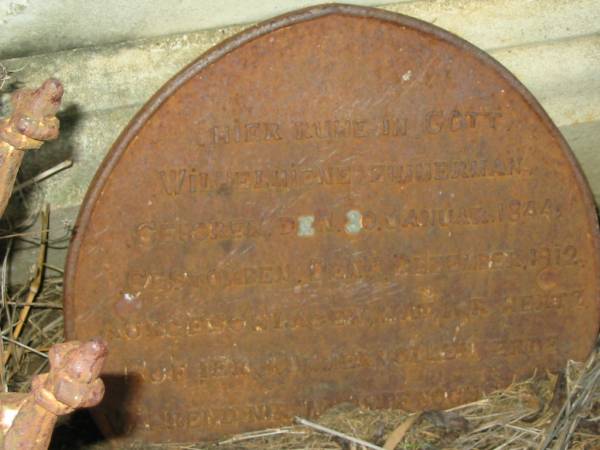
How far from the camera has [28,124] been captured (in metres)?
1.32

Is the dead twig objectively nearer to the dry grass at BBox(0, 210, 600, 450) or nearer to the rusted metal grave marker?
the dry grass at BBox(0, 210, 600, 450)

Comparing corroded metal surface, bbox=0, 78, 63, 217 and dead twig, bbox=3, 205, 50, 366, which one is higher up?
corroded metal surface, bbox=0, 78, 63, 217

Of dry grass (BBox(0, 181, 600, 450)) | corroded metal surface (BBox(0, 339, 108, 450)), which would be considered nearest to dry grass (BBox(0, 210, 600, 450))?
dry grass (BBox(0, 181, 600, 450))

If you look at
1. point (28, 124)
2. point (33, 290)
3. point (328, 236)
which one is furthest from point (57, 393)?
point (33, 290)

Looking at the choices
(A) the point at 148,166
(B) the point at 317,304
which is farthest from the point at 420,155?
(A) the point at 148,166

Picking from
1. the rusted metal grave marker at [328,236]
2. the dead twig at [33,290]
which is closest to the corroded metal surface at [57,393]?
the rusted metal grave marker at [328,236]

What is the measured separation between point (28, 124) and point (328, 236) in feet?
2.84

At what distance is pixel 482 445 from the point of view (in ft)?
6.82

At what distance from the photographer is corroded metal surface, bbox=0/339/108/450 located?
1.10 meters

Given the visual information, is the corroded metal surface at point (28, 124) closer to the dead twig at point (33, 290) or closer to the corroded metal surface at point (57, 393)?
the corroded metal surface at point (57, 393)

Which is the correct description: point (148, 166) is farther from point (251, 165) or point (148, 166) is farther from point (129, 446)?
point (129, 446)

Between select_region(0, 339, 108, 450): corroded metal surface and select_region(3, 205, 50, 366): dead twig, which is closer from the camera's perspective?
select_region(0, 339, 108, 450): corroded metal surface

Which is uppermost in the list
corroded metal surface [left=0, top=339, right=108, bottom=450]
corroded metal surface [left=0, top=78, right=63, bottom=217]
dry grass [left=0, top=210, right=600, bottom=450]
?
corroded metal surface [left=0, top=78, right=63, bottom=217]

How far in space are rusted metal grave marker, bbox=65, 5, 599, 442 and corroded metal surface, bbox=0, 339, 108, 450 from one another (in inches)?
33.5
